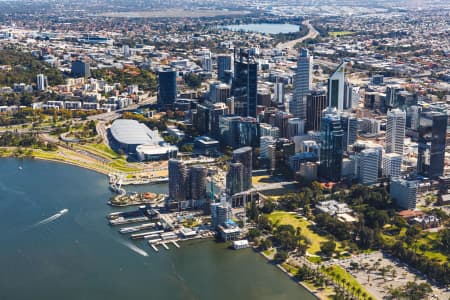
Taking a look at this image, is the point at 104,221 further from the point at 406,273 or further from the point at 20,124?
the point at 20,124

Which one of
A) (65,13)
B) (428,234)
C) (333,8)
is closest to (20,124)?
(428,234)

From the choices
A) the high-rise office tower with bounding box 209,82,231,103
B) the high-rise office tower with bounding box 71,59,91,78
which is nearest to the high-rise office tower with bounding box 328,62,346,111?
the high-rise office tower with bounding box 209,82,231,103

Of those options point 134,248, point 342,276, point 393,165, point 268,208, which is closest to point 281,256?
point 342,276

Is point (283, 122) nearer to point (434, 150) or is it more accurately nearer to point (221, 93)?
point (221, 93)

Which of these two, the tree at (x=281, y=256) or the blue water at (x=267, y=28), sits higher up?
the blue water at (x=267, y=28)

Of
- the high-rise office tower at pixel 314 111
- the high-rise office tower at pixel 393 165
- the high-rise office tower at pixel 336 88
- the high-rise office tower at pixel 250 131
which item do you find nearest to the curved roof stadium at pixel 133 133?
the high-rise office tower at pixel 250 131

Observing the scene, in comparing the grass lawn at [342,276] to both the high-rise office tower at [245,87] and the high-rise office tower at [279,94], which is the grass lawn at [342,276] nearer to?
the high-rise office tower at [245,87]

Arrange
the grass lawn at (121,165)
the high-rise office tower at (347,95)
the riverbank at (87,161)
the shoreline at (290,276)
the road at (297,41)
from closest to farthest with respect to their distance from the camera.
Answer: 1. the shoreline at (290,276)
2. the riverbank at (87,161)
3. the grass lawn at (121,165)
4. the high-rise office tower at (347,95)
5. the road at (297,41)
